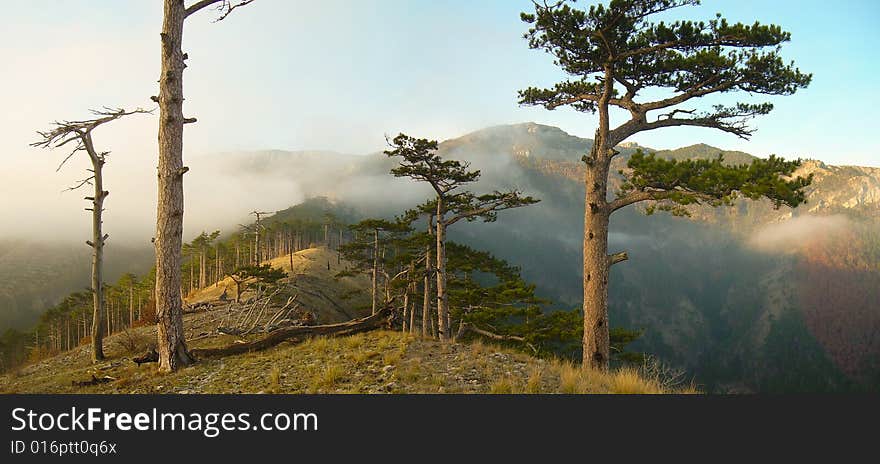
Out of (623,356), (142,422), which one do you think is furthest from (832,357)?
(142,422)

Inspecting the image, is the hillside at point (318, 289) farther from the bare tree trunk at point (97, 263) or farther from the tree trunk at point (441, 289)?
the bare tree trunk at point (97, 263)

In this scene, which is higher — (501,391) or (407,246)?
(407,246)

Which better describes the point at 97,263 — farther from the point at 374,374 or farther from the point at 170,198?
the point at 374,374

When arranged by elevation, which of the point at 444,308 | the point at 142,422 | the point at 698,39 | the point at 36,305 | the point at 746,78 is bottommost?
the point at 36,305

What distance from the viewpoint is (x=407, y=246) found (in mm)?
27078

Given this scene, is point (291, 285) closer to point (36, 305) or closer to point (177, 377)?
point (177, 377)

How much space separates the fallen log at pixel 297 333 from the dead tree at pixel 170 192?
2.51 feet

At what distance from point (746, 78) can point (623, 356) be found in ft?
52.5

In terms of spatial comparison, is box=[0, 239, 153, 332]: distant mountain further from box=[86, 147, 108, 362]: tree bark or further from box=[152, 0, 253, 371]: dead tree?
box=[152, 0, 253, 371]: dead tree

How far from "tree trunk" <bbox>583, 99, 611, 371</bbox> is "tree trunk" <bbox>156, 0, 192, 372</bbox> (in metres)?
9.72

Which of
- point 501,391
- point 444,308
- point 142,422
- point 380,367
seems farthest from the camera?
point 444,308

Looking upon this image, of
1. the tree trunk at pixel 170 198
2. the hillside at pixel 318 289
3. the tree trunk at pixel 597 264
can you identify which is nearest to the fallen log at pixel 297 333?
the tree trunk at pixel 170 198

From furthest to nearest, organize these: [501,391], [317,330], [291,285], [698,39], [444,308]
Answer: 1. [291,285]
2. [444,308]
3. [317,330]
4. [698,39]
5. [501,391]

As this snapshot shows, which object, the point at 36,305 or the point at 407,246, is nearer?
the point at 407,246
